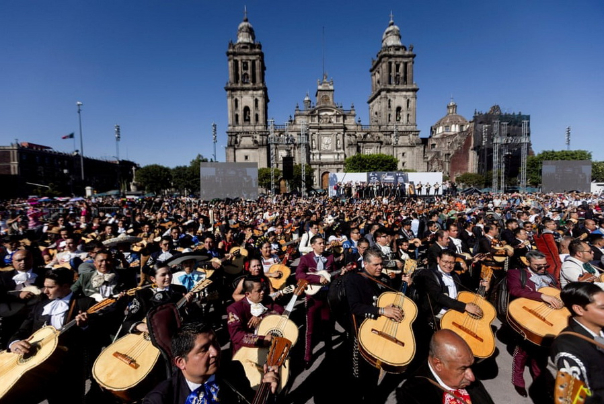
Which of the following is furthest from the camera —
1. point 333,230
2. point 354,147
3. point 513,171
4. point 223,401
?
point 354,147

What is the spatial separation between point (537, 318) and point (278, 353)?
3.28 meters

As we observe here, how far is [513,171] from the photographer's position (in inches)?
2349

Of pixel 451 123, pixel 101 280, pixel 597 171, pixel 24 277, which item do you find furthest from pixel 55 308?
pixel 451 123

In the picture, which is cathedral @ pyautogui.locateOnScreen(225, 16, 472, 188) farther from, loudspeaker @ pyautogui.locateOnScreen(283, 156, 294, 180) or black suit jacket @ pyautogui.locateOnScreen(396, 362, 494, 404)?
black suit jacket @ pyautogui.locateOnScreen(396, 362, 494, 404)

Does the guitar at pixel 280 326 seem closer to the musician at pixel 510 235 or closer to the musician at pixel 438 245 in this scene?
the musician at pixel 438 245

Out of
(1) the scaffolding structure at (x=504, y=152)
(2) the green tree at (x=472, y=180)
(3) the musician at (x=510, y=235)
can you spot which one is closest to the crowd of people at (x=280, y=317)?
(3) the musician at (x=510, y=235)

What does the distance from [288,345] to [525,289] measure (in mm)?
3392

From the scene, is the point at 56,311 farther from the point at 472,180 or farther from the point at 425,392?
the point at 472,180

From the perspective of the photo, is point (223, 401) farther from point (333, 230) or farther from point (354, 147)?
point (354, 147)

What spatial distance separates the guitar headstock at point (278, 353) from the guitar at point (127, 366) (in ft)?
4.71

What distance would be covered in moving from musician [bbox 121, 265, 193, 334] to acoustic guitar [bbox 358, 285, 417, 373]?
2.25 m

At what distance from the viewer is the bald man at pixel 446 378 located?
1992 millimetres

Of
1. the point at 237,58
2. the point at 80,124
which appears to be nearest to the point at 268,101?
the point at 237,58

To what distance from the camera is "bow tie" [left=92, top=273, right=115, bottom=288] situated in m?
4.36
